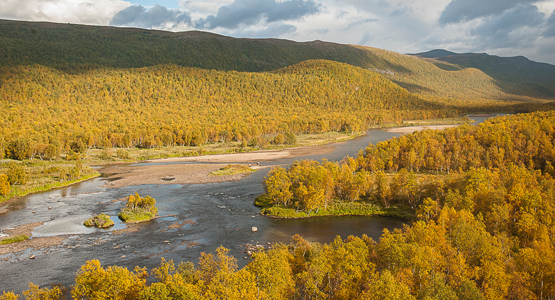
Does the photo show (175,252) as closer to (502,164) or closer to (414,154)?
(414,154)

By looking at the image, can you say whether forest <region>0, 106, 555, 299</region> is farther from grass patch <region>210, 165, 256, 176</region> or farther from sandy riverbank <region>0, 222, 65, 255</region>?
grass patch <region>210, 165, 256, 176</region>

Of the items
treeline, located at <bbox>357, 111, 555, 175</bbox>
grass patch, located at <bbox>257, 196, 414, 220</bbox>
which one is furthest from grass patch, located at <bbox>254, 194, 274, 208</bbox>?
treeline, located at <bbox>357, 111, 555, 175</bbox>

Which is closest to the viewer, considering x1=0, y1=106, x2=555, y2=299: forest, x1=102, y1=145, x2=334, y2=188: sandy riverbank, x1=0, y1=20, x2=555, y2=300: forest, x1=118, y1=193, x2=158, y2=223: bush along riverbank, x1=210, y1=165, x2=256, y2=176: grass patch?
x1=0, y1=106, x2=555, y2=299: forest

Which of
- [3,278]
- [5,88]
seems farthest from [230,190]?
[5,88]

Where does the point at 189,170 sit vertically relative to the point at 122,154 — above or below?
below

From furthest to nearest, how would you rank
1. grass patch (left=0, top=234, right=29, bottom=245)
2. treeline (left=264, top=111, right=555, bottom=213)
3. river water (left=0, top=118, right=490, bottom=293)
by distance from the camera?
treeline (left=264, top=111, right=555, bottom=213) < grass patch (left=0, top=234, right=29, bottom=245) < river water (left=0, top=118, right=490, bottom=293)

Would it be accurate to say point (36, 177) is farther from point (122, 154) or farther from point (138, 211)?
point (138, 211)

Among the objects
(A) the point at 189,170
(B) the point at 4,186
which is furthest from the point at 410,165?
(B) the point at 4,186
